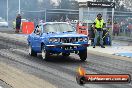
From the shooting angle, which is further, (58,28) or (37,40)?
(37,40)

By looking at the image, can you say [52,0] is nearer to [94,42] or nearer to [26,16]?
[26,16]

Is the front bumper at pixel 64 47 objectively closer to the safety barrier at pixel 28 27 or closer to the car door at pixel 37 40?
the car door at pixel 37 40

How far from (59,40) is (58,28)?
1.23m

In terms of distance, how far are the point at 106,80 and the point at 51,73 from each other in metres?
7.28

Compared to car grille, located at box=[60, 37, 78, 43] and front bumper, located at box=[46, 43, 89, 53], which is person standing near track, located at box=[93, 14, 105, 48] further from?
front bumper, located at box=[46, 43, 89, 53]

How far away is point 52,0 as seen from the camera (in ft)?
244

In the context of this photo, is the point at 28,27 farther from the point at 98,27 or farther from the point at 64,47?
the point at 64,47

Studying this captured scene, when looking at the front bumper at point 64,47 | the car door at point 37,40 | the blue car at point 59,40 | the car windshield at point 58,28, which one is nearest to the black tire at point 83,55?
the blue car at point 59,40

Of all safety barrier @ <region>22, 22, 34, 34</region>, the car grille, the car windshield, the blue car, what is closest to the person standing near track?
the car windshield

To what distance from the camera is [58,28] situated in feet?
47.0

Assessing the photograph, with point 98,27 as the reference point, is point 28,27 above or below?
below

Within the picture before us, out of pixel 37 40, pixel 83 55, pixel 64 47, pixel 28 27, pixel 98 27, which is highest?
pixel 98 27

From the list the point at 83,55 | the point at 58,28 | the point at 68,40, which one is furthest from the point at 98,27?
the point at 68,40

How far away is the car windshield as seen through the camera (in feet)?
46.8
